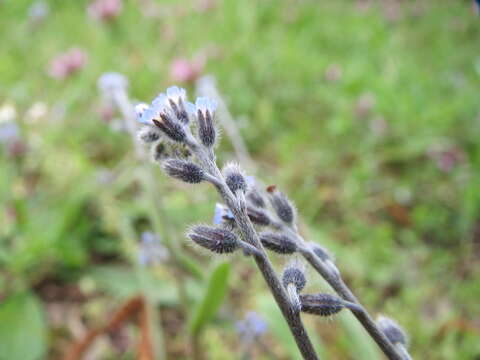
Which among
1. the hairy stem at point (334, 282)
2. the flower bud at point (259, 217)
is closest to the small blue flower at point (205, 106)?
the flower bud at point (259, 217)

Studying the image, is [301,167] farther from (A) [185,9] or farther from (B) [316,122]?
(A) [185,9]

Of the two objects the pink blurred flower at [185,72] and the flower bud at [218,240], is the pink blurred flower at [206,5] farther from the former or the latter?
the flower bud at [218,240]

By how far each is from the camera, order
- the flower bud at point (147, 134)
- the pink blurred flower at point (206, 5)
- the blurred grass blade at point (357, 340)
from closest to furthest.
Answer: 1. the flower bud at point (147, 134)
2. the blurred grass blade at point (357, 340)
3. the pink blurred flower at point (206, 5)

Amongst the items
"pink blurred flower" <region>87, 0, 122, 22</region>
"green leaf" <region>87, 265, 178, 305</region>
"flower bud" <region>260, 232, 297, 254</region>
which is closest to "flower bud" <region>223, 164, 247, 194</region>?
"flower bud" <region>260, 232, 297, 254</region>

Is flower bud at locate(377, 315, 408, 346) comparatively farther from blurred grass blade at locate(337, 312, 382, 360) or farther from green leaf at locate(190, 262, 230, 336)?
blurred grass blade at locate(337, 312, 382, 360)

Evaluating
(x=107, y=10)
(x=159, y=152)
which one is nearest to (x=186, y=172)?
(x=159, y=152)

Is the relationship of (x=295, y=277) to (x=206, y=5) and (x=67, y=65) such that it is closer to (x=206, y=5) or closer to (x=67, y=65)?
(x=67, y=65)
